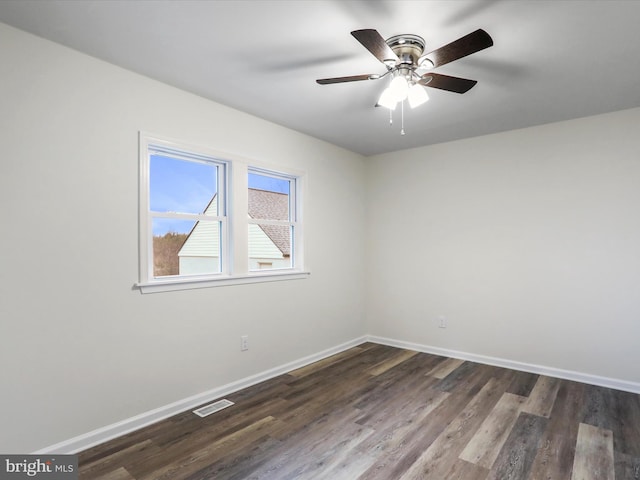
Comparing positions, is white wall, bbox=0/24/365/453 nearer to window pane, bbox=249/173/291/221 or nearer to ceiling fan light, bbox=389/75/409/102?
window pane, bbox=249/173/291/221

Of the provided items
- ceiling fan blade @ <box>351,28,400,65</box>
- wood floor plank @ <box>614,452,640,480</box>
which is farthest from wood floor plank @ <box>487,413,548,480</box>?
ceiling fan blade @ <box>351,28,400,65</box>

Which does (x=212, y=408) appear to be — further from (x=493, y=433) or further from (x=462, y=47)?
(x=462, y=47)

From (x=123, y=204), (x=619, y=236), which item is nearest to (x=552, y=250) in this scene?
(x=619, y=236)

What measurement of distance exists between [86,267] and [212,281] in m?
0.94

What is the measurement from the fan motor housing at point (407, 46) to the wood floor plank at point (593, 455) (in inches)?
99.9

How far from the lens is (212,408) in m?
2.81

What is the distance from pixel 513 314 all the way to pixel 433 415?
162 centimetres

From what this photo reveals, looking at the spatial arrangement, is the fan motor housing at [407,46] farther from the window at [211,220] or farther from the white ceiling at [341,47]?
the window at [211,220]

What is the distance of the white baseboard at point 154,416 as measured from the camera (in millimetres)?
2199

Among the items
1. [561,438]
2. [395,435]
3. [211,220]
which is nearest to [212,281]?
[211,220]

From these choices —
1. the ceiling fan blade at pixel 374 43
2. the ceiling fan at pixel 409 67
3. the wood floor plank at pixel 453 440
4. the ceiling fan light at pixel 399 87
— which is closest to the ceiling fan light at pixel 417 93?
the ceiling fan at pixel 409 67

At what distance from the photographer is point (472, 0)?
1758mm

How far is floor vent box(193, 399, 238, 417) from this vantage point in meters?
2.73

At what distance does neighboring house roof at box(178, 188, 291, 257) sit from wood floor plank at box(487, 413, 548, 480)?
2.50 m
